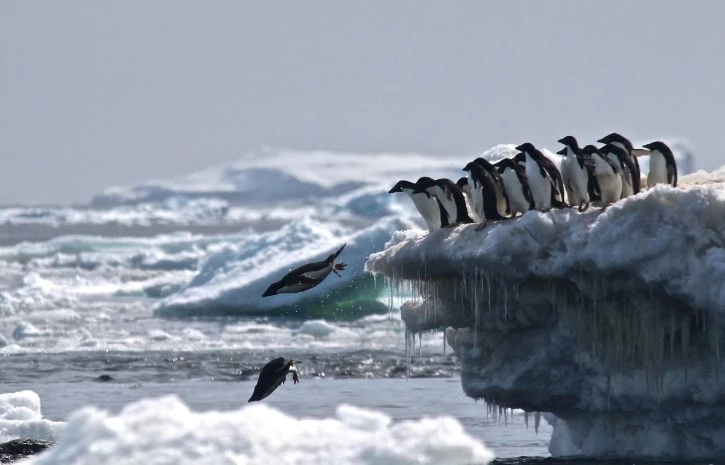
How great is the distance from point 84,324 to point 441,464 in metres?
24.0

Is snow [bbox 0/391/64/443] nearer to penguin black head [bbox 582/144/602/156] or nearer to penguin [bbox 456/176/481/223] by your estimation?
penguin [bbox 456/176/481/223]

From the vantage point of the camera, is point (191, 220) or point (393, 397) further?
point (191, 220)

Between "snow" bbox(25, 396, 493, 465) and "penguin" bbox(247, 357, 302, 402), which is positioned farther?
"penguin" bbox(247, 357, 302, 402)

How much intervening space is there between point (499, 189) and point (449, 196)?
0.71m

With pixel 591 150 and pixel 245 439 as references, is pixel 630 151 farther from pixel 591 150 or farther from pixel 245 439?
pixel 245 439

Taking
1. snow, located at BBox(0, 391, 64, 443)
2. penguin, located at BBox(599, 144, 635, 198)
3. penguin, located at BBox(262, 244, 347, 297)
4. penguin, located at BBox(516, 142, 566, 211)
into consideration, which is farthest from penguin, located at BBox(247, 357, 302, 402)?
penguin, located at BBox(599, 144, 635, 198)

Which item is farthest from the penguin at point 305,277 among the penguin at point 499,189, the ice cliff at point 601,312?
the penguin at point 499,189

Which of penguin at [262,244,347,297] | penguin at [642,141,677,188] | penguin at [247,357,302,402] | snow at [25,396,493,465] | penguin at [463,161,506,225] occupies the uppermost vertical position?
penguin at [642,141,677,188]

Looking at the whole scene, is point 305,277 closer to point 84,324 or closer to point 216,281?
point 84,324

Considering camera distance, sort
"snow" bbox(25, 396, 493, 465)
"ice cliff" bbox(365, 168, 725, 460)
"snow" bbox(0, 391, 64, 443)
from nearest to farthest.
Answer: "snow" bbox(25, 396, 493, 465)
"ice cliff" bbox(365, 168, 725, 460)
"snow" bbox(0, 391, 64, 443)

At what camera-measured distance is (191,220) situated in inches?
5773

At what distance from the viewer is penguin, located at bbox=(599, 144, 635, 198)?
14.2 m

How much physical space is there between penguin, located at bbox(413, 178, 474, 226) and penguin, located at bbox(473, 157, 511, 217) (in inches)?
18.0

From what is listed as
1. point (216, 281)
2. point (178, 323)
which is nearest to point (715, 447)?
point (178, 323)
